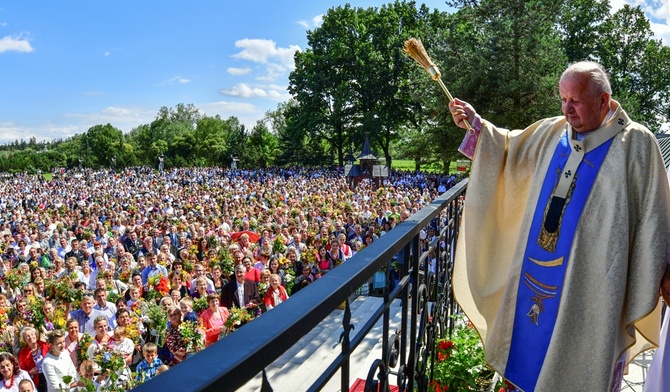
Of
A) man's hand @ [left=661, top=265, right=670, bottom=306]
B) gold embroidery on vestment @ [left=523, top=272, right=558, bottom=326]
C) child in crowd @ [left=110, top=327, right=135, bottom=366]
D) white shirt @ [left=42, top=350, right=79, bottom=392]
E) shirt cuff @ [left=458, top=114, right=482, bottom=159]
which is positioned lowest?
white shirt @ [left=42, top=350, right=79, bottom=392]

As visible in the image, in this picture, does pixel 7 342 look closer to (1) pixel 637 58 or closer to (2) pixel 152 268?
(2) pixel 152 268

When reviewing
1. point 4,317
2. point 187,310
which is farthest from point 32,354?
point 187,310

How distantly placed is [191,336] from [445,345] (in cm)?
385

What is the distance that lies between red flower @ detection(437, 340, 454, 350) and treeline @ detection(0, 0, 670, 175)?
272 inches

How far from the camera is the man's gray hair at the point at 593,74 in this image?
2.13m

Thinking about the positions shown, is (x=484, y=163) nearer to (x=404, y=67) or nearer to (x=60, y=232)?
(x=60, y=232)

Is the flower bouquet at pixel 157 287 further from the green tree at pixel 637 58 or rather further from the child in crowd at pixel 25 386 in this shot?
the green tree at pixel 637 58

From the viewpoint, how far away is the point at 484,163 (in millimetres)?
2488

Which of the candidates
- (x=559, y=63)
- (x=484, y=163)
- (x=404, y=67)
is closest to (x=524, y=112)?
(x=559, y=63)

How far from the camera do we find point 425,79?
2828 centimetres

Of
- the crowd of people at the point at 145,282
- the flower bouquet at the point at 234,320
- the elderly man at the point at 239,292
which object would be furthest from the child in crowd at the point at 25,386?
the elderly man at the point at 239,292

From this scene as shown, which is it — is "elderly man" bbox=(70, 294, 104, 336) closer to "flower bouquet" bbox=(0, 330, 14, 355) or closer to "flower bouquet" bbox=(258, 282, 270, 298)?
"flower bouquet" bbox=(0, 330, 14, 355)

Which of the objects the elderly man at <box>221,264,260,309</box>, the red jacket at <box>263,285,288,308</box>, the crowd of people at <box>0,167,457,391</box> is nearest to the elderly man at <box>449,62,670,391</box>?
the crowd of people at <box>0,167,457,391</box>

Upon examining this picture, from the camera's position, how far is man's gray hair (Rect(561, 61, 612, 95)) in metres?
2.13
